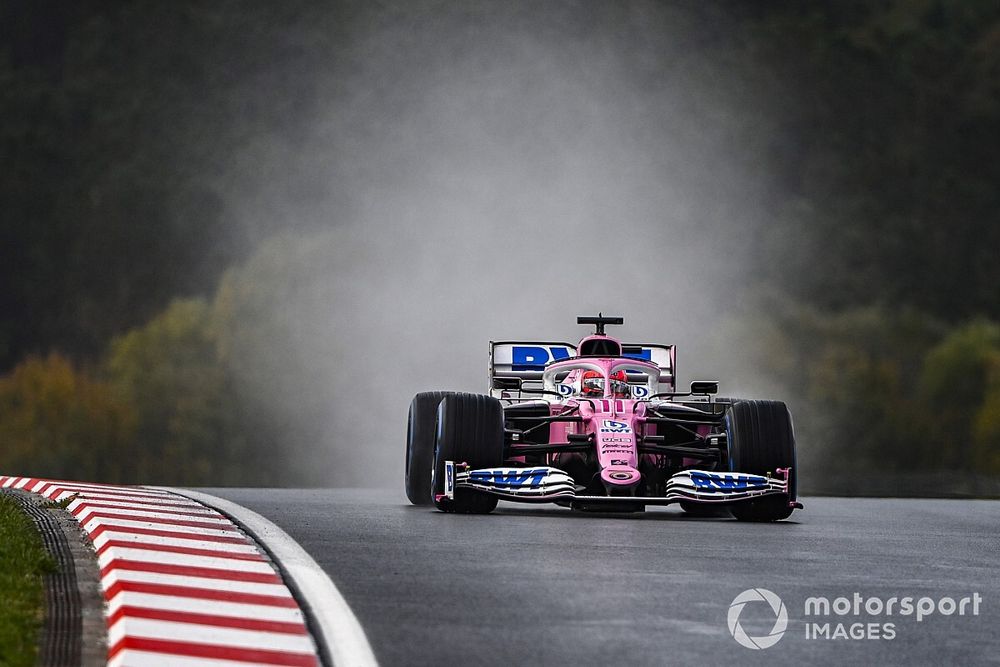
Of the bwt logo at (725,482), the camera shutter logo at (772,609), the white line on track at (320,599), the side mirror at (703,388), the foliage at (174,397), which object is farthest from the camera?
the foliage at (174,397)

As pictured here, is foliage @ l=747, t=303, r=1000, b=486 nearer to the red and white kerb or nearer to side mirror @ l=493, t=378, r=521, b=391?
side mirror @ l=493, t=378, r=521, b=391

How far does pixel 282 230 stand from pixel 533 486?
66.2 metres

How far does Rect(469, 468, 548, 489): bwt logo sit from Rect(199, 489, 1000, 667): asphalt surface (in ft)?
1.10

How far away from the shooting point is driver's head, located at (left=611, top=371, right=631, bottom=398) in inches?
637

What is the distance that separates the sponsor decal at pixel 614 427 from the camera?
589 inches

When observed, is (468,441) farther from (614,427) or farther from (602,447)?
(614,427)

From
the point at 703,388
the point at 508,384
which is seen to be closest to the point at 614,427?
the point at 703,388

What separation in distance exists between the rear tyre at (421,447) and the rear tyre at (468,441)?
84 centimetres

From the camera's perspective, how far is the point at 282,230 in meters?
79.4

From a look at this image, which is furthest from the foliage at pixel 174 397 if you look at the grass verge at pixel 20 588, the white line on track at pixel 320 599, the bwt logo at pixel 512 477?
the grass verge at pixel 20 588

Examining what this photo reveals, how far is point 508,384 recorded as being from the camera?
17.6 m

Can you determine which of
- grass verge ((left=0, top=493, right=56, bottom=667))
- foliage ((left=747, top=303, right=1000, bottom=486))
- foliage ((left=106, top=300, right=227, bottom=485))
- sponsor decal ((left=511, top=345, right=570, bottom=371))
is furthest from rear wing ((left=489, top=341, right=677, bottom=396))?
foliage ((left=106, top=300, right=227, bottom=485))

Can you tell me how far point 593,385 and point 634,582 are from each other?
22.1 feet

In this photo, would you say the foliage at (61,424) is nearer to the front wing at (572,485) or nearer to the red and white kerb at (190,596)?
the front wing at (572,485)
